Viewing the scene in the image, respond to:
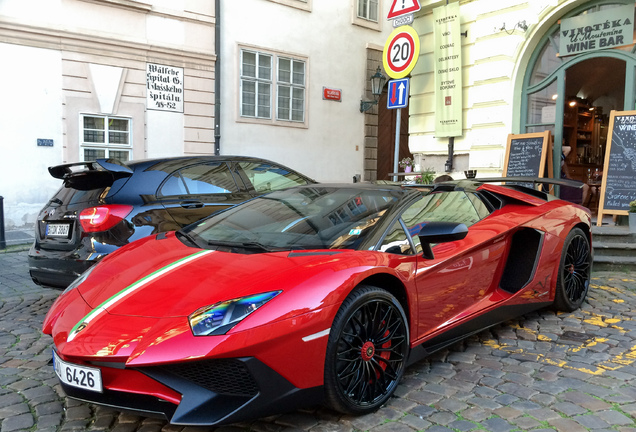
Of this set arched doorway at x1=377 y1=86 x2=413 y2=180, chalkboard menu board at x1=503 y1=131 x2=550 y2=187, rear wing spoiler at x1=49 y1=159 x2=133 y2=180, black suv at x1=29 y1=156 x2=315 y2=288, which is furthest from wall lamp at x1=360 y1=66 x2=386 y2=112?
rear wing spoiler at x1=49 y1=159 x2=133 y2=180

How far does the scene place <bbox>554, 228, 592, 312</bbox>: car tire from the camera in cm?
431

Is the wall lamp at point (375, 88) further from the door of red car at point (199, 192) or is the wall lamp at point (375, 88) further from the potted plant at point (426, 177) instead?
the door of red car at point (199, 192)

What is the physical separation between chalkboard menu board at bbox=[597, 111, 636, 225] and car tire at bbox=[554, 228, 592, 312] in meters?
2.97

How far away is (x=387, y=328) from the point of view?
278cm

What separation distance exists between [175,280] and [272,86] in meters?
11.8

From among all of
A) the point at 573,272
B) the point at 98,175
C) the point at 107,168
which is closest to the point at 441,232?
the point at 573,272

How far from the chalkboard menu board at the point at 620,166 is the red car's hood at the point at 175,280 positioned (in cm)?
608

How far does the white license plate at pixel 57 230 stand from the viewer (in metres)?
4.36

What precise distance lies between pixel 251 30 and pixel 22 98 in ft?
18.2

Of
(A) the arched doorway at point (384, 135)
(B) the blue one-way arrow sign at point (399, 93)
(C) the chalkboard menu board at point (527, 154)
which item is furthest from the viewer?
(A) the arched doorway at point (384, 135)

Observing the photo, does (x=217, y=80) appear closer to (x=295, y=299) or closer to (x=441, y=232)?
(x=441, y=232)

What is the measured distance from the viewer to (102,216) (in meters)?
4.21

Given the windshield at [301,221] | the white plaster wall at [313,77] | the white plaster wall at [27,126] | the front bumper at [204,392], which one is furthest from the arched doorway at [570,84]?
the white plaster wall at [27,126]

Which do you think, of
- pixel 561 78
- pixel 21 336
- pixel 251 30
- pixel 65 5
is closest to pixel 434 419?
pixel 21 336
